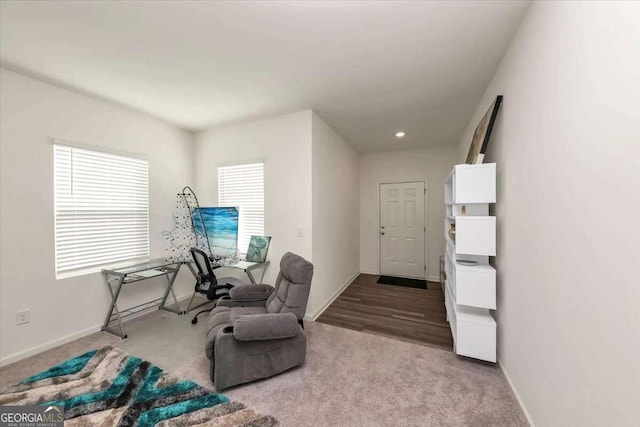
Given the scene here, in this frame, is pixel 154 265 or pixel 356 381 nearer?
pixel 356 381

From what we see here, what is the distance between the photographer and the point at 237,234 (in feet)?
11.5

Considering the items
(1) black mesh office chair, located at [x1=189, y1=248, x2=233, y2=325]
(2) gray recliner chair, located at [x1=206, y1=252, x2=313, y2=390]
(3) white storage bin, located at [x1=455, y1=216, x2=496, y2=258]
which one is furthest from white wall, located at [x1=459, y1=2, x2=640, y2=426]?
(1) black mesh office chair, located at [x1=189, y1=248, x2=233, y2=325]

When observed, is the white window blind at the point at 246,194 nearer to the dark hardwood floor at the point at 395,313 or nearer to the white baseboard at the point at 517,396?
the dark hardwood floor at the point at 395,313

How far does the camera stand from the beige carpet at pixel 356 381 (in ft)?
5.30

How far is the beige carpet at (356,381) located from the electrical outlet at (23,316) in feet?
1.15

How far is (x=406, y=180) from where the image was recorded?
4957 millimetres

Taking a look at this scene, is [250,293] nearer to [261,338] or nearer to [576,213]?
[261,338]

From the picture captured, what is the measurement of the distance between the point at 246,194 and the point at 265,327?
2.20 meters

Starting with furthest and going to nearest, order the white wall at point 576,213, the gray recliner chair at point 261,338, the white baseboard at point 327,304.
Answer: the white baseboard at point 327,304
the gray recliner chair at point 261,338
the white wall at point 576,213

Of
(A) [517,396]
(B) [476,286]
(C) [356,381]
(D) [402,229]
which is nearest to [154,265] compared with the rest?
(C) [356,381]

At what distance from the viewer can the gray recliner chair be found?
1813 millimetres

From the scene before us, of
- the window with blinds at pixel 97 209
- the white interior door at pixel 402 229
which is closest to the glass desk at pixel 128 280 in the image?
the window with blinds at pixel 97 209

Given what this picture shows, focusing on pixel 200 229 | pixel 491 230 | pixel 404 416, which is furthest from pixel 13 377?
pixel 491 230

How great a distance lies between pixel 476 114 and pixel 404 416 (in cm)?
328
